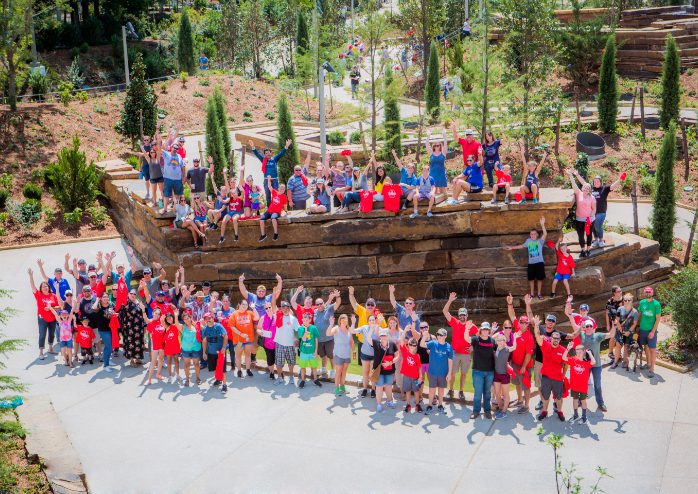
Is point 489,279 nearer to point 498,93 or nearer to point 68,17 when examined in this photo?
point 498,93

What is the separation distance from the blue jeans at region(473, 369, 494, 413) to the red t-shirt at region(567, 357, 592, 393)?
1.15 m

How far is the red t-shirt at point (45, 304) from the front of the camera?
52.6 feet

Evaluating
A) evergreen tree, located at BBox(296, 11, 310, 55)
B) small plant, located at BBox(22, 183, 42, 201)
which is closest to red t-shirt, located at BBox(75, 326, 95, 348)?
small plant, located at BBox(22, 183, 42, 201)

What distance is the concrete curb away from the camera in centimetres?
1134

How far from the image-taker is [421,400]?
44.7 feet

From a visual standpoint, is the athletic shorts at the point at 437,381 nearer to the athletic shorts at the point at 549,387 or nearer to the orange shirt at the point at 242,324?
the athletic shorts at the point at 549,387

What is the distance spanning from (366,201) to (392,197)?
0.55 metres

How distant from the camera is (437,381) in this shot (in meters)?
13.4

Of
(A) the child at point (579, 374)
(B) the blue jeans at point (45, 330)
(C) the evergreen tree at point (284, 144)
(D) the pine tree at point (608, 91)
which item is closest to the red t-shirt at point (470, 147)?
(A) the child at point (579, 374)

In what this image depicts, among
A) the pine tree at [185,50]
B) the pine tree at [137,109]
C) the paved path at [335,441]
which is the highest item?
the pine tree at [185,50]

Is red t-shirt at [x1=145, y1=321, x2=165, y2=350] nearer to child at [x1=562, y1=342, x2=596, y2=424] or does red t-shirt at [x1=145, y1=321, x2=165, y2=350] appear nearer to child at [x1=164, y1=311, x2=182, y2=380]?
child at [x1=164, y1=311, x2=182, y2=380]

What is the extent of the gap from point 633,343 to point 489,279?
370cm

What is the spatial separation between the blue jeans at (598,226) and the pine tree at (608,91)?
12149mm

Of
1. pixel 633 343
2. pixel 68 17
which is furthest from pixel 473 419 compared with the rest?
pixel 68 17
